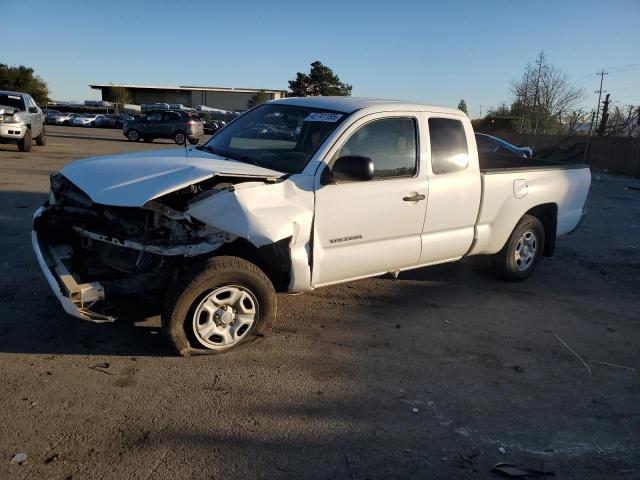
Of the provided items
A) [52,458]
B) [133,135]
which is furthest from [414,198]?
[133,135]

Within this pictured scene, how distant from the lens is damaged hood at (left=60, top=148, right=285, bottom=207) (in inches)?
141

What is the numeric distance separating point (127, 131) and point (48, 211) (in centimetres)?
2746

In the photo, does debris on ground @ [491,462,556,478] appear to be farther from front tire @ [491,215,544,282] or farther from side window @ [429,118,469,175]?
front tire @ [491,215,544,282]

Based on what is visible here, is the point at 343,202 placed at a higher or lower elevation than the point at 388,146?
lower

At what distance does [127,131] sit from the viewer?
98.1 feet

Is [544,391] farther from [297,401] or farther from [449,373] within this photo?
[297,401]

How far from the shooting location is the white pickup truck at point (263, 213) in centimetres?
377

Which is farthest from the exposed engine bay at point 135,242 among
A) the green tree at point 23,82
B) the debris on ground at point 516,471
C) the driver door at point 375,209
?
the green tree at point 23,82

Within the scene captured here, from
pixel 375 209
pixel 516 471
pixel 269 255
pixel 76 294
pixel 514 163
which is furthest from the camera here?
pixel 514 163

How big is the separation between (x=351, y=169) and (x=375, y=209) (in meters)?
0.51

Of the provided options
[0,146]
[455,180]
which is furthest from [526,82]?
[455,180]

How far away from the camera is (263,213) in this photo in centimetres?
390

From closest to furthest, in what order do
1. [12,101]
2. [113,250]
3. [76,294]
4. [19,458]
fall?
1. [19,458]
2. [76,294]
3. [113,250]
4. [12,101]

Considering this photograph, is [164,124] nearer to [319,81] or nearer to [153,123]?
[153,123]
